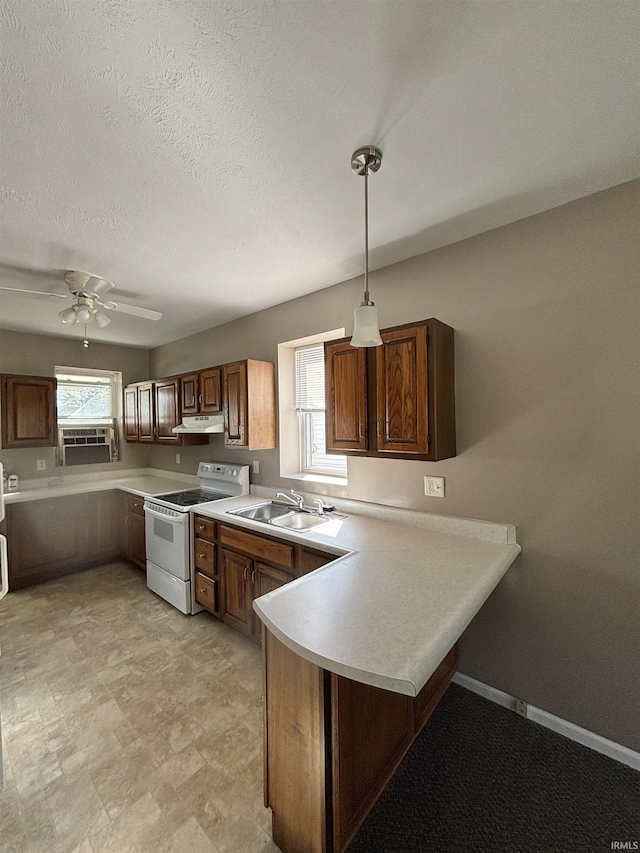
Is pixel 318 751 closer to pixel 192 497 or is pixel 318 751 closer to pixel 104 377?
pixel 192 497

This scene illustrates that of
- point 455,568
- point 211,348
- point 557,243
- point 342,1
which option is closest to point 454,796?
point 455,568

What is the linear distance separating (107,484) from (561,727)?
14.7ft

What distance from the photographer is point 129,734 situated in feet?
5.84

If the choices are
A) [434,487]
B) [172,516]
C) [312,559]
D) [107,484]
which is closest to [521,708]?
[434,487]

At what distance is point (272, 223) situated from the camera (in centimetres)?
183

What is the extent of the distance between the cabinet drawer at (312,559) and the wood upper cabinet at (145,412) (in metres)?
2.78

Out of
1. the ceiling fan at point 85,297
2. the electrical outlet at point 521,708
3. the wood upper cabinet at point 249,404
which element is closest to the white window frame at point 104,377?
the ceiling fan at point 85,297

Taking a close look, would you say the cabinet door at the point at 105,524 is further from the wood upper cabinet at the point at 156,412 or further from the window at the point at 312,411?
the window at the point at 312,411

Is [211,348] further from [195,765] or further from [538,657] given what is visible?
[538,657]

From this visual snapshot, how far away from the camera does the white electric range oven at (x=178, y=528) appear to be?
2.90 meters

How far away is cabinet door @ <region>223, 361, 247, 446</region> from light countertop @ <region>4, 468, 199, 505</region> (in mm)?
1067

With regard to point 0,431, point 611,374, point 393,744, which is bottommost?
point 393,744

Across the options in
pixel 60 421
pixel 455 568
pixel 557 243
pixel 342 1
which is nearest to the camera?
pixel 342 1

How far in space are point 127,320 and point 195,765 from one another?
3487 millimetres
